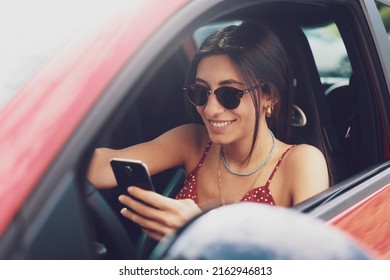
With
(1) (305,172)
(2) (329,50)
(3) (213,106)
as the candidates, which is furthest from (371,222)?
(2) (329,50)

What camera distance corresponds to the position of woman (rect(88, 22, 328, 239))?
2059mm

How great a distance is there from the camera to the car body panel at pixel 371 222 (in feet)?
5.08

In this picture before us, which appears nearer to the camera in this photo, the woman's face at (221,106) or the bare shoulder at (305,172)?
the bare shoulder at (305,172)

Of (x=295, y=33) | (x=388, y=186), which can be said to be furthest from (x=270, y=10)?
(x=388, y=186)

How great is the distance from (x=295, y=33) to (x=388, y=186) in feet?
2.68

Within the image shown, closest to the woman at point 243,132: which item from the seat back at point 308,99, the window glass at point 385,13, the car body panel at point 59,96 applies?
the seat back at point 308,99

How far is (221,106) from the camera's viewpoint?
2.05m

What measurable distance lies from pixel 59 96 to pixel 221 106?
101 cm

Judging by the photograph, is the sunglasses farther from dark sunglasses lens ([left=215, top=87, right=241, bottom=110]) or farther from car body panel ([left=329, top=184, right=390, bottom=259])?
car body panel ([left=329, top=184, right=390, bottom=259])

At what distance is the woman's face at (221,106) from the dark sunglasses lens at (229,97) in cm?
3

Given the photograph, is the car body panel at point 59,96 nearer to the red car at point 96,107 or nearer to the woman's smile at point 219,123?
the red car at point 96,107

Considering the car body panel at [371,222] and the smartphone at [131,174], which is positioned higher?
the smartphone at [131,174]

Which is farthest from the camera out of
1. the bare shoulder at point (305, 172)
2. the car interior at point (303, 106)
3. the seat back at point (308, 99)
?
the seat back at point (308, 99)

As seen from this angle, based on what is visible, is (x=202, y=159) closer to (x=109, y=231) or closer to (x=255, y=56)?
(x=255, y=56)
